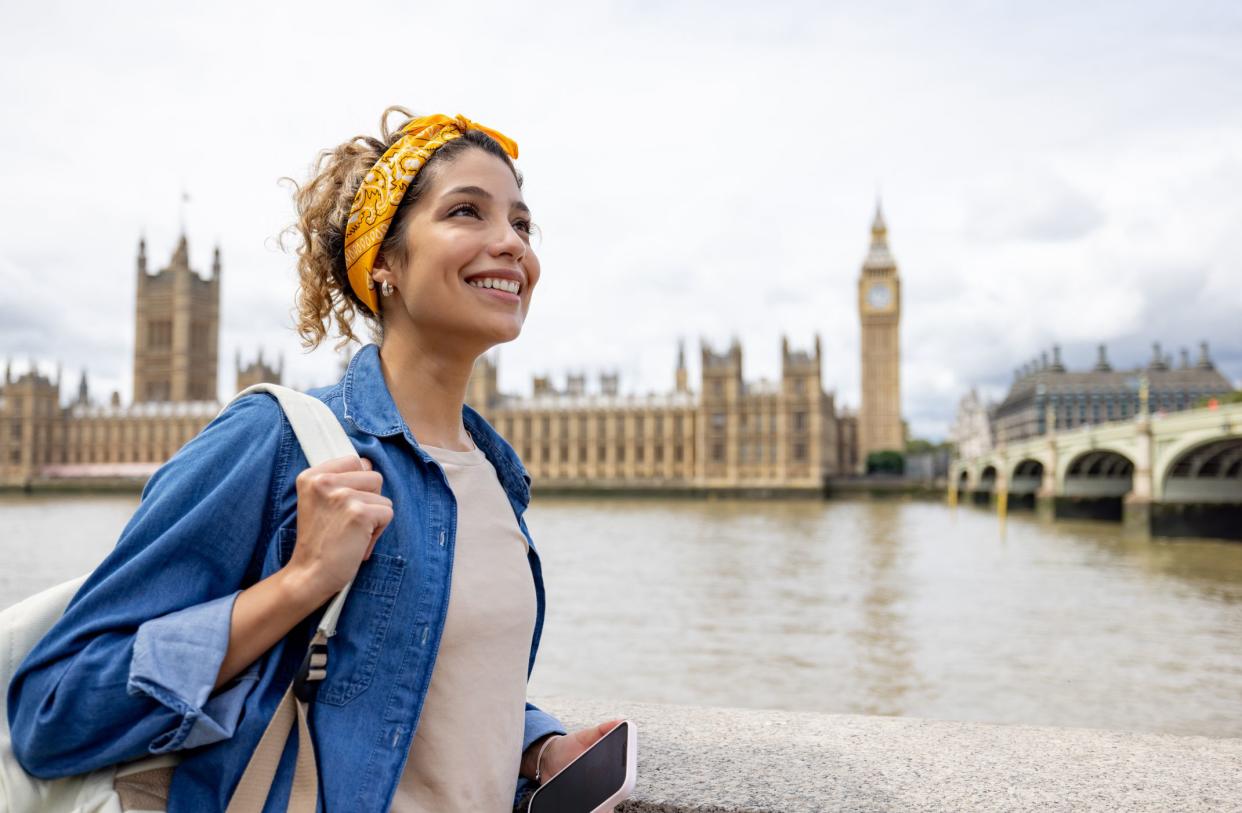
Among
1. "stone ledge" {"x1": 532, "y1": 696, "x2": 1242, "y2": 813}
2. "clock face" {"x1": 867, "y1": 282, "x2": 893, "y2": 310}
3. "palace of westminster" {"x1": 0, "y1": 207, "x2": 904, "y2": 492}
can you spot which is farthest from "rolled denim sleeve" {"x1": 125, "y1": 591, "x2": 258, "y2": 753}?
"clock face" {"x1": 867, "y1": 282, "x2": 893, "y2": 310}

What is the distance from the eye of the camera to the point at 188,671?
0.96m

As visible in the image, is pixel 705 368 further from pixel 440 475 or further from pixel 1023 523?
pixel 440 475

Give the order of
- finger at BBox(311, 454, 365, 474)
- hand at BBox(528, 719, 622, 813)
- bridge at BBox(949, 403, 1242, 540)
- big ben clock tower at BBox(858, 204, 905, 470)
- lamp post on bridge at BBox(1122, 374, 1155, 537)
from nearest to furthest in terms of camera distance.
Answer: finger at BBox(311, 454, 365, 474) < hand at BBox(528, 719, 622, 813) < bridge at BBox(949, 403, 1242, 540) < lamp post on bridge at BBox(1122, 374, 1155, 537) < big ben clock tower at BBox(858, 204, 905, 470)

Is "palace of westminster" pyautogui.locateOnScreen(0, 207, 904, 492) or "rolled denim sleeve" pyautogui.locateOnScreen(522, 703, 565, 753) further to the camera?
"palace of westminster" pyautogui.locateOnScreen(0, 207, 904, 492)

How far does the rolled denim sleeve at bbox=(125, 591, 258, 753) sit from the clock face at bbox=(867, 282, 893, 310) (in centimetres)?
7473

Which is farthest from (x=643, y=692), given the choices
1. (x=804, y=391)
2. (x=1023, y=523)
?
(x=804, y=391)

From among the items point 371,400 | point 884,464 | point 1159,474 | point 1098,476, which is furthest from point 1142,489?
point 884,464

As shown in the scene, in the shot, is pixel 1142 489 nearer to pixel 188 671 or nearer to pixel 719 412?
pixel 188 671

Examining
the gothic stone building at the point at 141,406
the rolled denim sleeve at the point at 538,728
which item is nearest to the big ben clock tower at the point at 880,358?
the gothic stone building at the point at 141,406

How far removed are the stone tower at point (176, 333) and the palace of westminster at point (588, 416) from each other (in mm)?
118

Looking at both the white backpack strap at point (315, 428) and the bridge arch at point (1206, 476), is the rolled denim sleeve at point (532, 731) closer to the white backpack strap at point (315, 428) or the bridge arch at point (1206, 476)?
the white backpack strap at point (315, 428)

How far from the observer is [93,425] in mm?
71812

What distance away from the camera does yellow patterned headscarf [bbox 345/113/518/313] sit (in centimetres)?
129

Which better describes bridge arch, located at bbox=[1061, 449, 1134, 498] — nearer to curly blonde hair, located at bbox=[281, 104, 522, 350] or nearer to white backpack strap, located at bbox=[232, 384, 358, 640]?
curly blonde hair, located at bbox=[281, 104, 522, 350]
